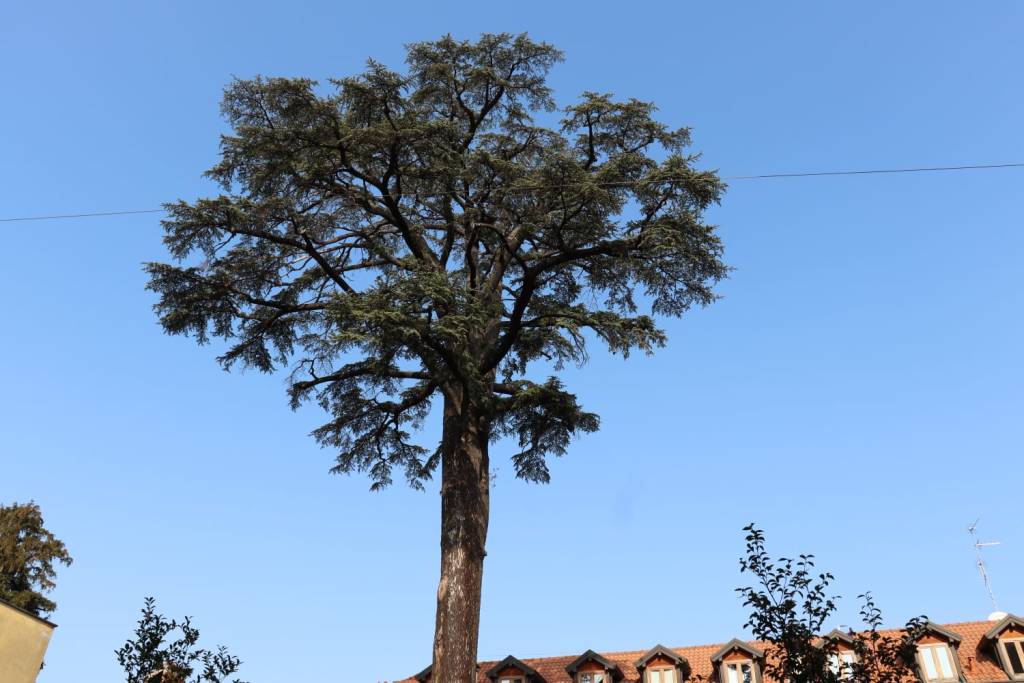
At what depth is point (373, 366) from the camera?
49.1ft

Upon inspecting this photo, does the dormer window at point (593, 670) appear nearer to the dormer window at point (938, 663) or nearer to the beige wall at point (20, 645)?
the dormer window at point (938, 663)

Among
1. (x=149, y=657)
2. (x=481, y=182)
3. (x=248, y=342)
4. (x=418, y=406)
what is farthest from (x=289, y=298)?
(x=149, y=657)

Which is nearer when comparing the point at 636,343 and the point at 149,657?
the point at 149,657

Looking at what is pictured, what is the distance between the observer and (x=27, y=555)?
99.0ft

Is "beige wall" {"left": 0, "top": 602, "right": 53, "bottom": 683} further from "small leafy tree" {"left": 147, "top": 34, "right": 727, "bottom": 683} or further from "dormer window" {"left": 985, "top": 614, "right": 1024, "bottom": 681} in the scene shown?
"dormer window" {"left": 985, "top": 614, "right": 1024, "bottom": 681}

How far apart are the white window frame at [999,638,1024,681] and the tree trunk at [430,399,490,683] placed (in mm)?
20261

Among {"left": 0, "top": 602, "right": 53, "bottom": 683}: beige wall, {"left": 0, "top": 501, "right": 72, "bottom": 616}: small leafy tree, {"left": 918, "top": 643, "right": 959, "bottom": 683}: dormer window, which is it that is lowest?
{"left": 0, "top": 602, "right": 53, "bottom": 683}: beige wall

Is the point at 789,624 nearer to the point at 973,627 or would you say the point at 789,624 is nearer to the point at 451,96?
the point at 451,96

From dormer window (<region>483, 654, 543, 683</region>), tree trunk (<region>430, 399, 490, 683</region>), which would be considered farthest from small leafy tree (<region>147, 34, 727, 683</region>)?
dormer window (<region>483, 654, 543, 683</region>)

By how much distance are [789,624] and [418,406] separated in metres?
12.0

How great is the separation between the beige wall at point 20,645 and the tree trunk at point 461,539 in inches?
244

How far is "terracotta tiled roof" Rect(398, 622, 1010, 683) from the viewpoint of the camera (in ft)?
85.7

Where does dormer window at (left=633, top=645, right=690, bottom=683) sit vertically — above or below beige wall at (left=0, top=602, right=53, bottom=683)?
above

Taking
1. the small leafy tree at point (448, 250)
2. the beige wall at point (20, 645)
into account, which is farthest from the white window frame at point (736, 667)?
the beige wall at point (20, 645)
